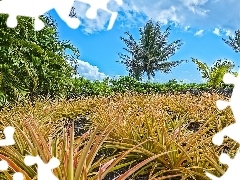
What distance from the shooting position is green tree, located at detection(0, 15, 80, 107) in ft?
22.2

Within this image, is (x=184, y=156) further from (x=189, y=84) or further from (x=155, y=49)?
(x=155, y=49)

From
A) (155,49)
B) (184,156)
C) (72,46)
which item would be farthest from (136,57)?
(184,156)

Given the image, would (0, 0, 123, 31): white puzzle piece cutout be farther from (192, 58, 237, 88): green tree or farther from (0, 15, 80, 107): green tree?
(192, 58, 237, 88): green tree

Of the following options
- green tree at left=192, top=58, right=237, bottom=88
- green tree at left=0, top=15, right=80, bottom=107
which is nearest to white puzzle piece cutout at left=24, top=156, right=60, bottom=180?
green tree at left=0, top=15, right=80, bottom=107

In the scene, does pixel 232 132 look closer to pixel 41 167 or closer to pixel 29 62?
pixel 41 167

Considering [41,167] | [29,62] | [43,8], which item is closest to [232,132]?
[41,167]

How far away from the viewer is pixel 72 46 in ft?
30.6

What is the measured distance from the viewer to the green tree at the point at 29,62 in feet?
22.2

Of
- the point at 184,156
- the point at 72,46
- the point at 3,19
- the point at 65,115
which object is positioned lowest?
the point at 184,156

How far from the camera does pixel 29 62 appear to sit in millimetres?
7402

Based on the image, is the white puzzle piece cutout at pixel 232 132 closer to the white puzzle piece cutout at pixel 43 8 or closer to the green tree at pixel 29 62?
the white puzzle piece cutout at pixel 43 8

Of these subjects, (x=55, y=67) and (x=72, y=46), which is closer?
(x=55, y=67)

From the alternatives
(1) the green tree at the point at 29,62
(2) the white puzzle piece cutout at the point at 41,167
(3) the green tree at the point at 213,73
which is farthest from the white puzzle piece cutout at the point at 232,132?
(3) the green tree at the point at 213,73

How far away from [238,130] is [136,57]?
26.2m
